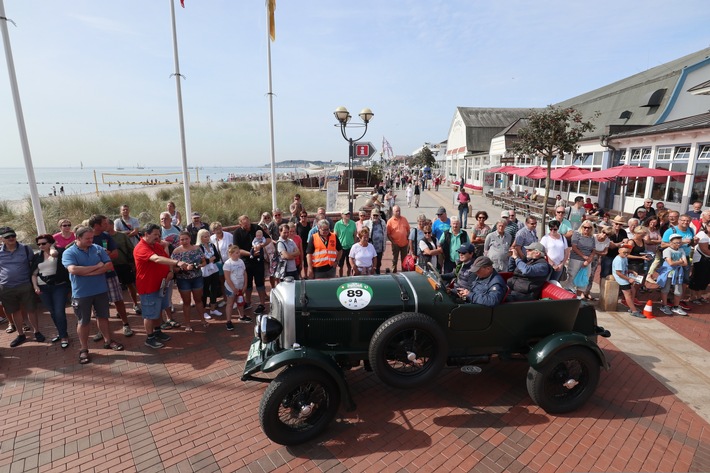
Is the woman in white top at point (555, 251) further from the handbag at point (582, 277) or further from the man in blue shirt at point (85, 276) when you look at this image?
the man in blue shirt at point (85, 276)

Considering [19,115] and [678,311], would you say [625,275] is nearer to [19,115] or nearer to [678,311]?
[678,311]

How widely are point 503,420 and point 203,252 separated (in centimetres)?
480

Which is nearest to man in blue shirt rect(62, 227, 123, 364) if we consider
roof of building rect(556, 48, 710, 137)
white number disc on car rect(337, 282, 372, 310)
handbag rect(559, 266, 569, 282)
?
white number disc on car rect(337, 282, 372, 310)

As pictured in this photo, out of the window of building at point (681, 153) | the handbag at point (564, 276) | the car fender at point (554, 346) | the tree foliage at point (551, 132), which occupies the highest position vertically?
the tree foliage at point (551, 132)

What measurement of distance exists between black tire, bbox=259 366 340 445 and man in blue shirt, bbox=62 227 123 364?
3.14 metres

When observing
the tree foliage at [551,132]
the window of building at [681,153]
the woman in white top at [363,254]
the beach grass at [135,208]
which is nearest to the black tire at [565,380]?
the woman in white top at [363,254]

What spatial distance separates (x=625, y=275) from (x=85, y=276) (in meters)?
8.56

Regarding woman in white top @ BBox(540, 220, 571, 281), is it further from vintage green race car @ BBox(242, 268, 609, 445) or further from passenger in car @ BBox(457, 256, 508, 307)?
passenger in car @ BBox(457, 256, 508, 307)

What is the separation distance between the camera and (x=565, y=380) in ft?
12.3

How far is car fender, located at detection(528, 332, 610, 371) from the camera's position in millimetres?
3531

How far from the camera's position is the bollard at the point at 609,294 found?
20.6 ft

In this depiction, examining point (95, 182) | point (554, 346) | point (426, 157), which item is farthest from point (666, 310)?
point (426, 157)

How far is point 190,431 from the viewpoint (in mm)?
3488

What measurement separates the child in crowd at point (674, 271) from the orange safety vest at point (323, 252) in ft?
19.4
